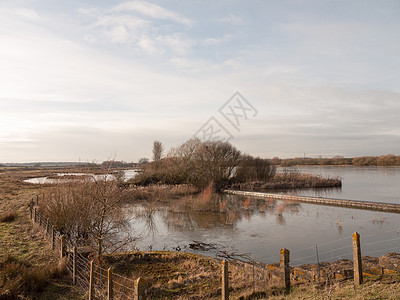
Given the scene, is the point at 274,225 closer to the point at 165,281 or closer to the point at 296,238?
the point at 296,238

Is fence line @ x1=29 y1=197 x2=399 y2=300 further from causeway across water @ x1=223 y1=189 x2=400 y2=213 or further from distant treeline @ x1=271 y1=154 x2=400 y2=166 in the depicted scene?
distant treeline @ x1=271 y1=154 x2=400 y2=166

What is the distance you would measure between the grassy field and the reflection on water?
2205 millimetres

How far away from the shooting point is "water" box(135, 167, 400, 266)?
1048cm

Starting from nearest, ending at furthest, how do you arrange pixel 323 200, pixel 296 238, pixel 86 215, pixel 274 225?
pixel 86 215 → pixel 296 238 → pixel 274 225 → pixel 323 200

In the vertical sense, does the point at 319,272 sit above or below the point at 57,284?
above

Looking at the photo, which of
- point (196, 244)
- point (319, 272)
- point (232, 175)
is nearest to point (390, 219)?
point (196, 244)

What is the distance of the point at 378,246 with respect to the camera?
10.5 metres

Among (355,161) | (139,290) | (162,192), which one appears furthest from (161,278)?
(355,161)

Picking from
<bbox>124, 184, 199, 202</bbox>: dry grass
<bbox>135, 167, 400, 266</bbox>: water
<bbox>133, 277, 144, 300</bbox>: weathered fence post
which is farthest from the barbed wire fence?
<bbox>124, 184, 199, 202</bbox>: dry grass

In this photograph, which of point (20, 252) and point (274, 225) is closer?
point (20, 252)

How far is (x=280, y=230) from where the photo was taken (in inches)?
545

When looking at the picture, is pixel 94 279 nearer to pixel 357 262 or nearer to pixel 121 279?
pixel 121 279

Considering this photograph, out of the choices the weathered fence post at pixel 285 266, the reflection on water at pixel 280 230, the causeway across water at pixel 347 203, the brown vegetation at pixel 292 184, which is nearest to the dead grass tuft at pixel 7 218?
the reflection on water at pixel 280 230

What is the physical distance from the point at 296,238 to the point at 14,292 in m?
10.0
